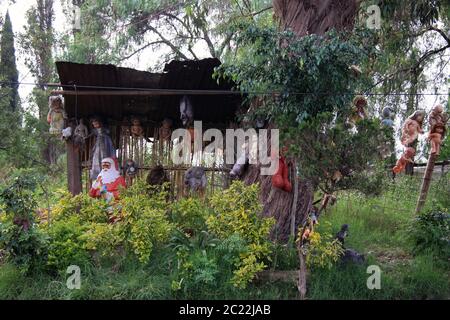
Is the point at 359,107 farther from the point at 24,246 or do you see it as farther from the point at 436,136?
the point at 24,246

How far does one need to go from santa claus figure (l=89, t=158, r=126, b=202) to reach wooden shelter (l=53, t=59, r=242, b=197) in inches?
27.7

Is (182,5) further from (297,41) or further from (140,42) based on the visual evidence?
(297,41)

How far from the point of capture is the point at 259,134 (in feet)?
20.8

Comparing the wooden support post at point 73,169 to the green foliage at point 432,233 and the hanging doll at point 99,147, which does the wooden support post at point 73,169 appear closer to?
the hanging doll at point 99,147

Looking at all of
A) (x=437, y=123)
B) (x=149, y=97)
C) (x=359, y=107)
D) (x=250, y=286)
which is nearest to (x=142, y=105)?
(x=149, y=97)

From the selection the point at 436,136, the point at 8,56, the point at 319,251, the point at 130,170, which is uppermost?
the point at 8,56

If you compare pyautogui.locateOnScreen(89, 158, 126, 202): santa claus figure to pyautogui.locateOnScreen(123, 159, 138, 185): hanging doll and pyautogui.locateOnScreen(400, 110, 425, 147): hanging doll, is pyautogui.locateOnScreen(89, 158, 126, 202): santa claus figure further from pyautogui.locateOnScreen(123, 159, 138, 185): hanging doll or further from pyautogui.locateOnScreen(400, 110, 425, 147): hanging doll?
pyautogui.locateOnScreen(400, 110, 425, 147): hanging doll

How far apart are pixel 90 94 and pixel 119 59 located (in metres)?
4.54

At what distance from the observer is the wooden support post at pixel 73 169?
7198 millimetres

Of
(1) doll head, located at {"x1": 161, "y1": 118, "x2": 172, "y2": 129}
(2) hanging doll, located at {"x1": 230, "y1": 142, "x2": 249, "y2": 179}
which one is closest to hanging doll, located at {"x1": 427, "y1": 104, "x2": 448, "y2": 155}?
(2) hanging doll, located at {"x1": 230, "y1": 142, "x2": 249, "y2": 179}

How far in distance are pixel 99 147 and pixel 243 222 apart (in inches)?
121

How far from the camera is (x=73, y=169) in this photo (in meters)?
7.25

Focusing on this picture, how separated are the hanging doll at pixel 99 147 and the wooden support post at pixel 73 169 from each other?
36cm
